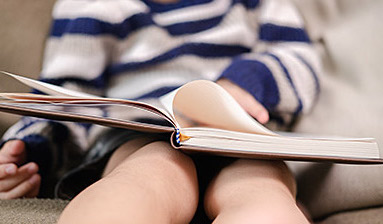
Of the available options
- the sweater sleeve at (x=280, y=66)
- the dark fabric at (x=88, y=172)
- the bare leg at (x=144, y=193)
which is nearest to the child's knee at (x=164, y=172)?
the bare leg at (x=144, y=193)

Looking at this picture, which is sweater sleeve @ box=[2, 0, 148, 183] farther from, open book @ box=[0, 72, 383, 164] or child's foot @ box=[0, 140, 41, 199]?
open book @ box=[0, 72, 383, 164]

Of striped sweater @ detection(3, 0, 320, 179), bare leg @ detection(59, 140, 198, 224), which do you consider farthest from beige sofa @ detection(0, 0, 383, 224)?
bare leg @ detection(59, 140, 198, 224)

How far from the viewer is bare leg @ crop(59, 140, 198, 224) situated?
1.23 ft

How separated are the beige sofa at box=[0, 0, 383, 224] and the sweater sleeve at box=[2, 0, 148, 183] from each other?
51mm

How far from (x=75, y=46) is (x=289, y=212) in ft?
1.70

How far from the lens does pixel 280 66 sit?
74 cm

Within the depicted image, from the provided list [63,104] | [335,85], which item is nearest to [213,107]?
[63,104]

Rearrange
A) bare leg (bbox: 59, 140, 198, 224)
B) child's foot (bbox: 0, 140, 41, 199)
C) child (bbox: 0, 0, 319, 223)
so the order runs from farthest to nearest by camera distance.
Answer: child's foot (bbox: 0, 140, 41, 199)
child (bbox: 0, 0, 319, 223)
bare leg (bbox: 59, 140, 198, 224)

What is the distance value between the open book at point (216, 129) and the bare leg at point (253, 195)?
4cm

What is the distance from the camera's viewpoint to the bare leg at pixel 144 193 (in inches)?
14.8

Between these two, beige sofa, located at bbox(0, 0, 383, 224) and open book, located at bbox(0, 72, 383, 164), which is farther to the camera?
beige sofa, located at bbox(0, 0, 383, 224)

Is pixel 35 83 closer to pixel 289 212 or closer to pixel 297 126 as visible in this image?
pixel 289 212

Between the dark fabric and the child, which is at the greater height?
the child

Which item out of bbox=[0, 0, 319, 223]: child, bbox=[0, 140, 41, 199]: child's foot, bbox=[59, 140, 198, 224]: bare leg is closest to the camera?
bbox=[59, 140, 198, 224]: bare leg
